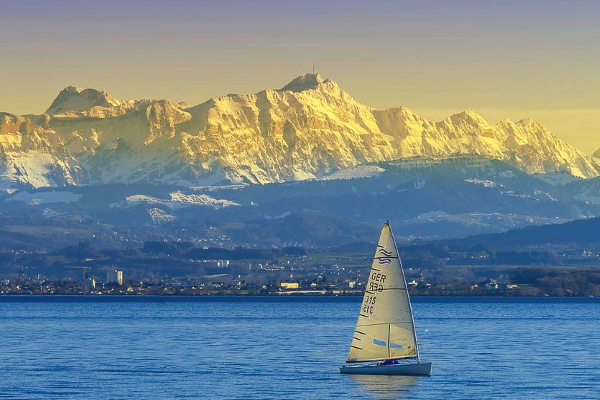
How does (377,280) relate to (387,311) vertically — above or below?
above

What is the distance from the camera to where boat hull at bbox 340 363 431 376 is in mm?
107000

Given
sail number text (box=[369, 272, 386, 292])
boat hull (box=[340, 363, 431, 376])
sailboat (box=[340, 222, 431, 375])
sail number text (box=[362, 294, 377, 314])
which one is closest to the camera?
sailboat (box=[340, 222, 431, 375])

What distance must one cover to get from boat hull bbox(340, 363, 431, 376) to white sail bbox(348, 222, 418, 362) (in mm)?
1119

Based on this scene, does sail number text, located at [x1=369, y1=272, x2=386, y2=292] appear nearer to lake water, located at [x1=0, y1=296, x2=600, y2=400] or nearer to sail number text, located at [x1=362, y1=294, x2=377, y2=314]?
sail number text, located at [x1=362, y1=294, x2=377, y2=314]

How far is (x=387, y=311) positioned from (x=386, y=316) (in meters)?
0.30

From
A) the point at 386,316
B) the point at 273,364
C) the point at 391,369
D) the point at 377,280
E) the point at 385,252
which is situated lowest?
the point at 391,369

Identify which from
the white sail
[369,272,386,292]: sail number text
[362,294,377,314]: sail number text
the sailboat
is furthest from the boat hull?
[369,272,386,292]: sail number text

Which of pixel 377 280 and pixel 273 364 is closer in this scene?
pixel 377 280

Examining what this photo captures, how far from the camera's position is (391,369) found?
351 ft

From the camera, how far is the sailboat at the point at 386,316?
104m

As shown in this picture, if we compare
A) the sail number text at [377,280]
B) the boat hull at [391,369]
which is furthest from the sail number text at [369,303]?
the boat hull at [391,369]

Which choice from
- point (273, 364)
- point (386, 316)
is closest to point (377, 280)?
point (386, 316)

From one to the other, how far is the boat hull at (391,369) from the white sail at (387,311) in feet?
3.67

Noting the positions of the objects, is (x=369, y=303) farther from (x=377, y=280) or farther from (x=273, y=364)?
(x=273, y=364)
